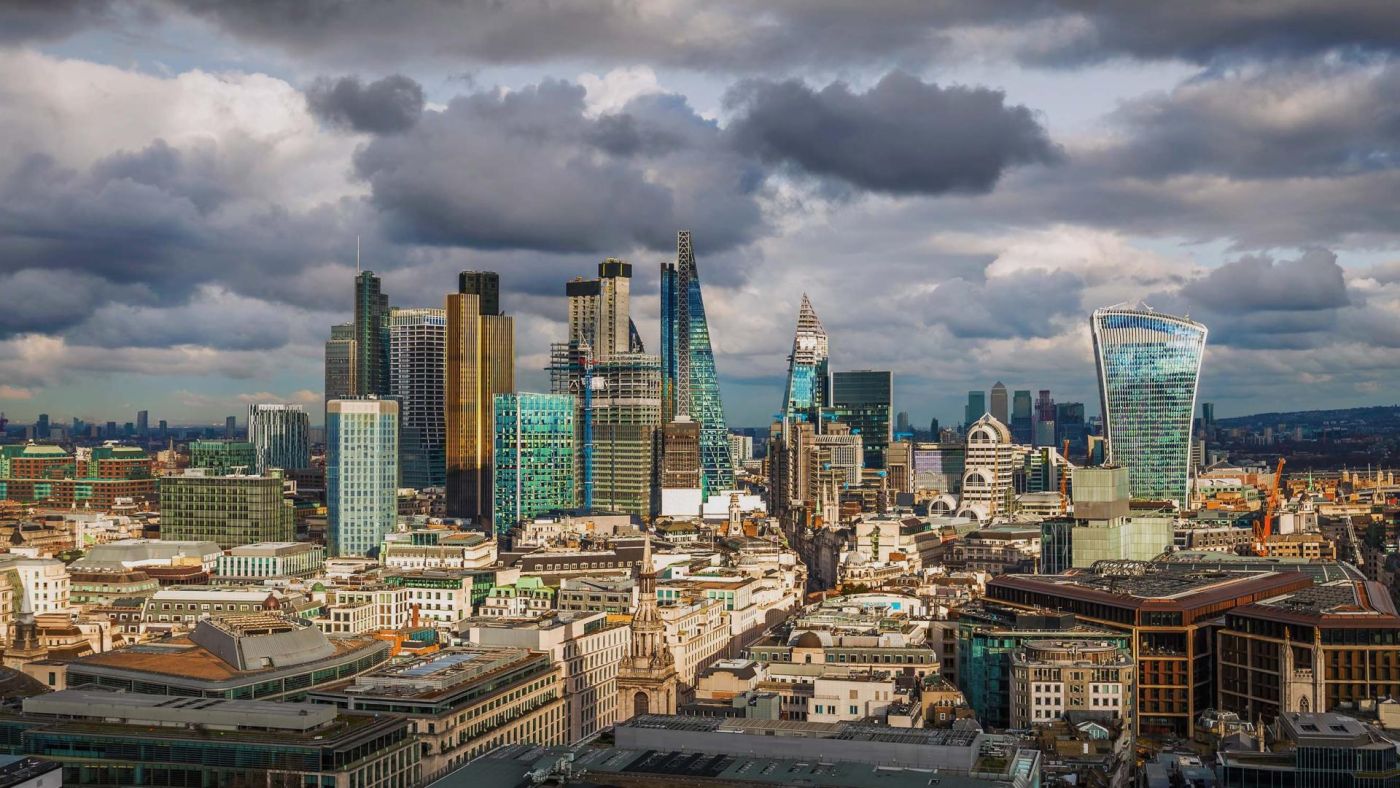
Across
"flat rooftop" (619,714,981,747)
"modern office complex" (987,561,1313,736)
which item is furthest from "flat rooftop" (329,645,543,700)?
"modern office complex" (987,561,1313,736)

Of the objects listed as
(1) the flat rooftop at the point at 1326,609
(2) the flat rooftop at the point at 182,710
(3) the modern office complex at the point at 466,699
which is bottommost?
(3) the modern office complex at the point at 466,699

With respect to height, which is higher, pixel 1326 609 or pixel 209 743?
pixel 1326 609

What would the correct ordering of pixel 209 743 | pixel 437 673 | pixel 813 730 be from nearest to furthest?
pixel 813 730 < pixel 209 743 < pixel 437 673

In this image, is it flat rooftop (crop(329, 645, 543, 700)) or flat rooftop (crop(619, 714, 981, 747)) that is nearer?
flat rooftop (crop(619, 714, 981, 747))

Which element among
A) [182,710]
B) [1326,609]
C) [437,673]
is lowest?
[437,673]

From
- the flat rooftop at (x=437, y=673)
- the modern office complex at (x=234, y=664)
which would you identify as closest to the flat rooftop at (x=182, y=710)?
the modern office complex at (x=234, y=664)

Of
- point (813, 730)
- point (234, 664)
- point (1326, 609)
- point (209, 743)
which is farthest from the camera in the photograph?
point (1326, 609)

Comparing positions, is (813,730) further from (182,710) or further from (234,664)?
(234,664)

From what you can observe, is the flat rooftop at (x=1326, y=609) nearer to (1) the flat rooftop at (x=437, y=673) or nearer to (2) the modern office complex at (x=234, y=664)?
(1) the flat rooftop at (x=437, y=673)

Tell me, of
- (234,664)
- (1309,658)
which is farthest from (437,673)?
(1309,658)

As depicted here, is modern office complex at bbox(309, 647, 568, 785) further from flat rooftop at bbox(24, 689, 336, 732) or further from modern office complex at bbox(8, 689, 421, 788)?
flat rooftop at bbox(24, 689, 336, 732)

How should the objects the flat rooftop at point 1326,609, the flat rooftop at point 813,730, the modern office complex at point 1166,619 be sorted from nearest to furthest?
the flat rooftop at point 813,730
the flat rooftop at point 1326,609
the modern office complex at point 1166,619

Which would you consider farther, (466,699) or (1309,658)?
(1309,658)
